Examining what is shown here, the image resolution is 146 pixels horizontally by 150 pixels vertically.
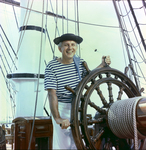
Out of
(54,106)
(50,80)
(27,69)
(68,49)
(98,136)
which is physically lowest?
(98,136)

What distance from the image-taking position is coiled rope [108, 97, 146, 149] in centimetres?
73

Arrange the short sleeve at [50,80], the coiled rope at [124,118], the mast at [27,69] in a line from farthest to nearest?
Answer: the mast at [27,69] < the short sleeve at [50,80] < the coiled rope at [124,118]

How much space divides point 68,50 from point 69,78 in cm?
12

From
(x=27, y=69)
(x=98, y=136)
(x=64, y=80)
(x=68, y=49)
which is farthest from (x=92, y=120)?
(x=27, y=69)

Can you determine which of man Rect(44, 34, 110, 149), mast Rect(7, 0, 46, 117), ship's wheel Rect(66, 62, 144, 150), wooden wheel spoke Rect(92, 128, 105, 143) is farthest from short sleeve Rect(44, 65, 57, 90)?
mast Rect(7, 0, 46, 117)

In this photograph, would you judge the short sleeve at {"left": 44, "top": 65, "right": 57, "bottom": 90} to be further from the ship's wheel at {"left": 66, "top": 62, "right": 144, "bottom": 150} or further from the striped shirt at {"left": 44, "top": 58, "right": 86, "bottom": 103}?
the ship's wheel at {"left": 66, "top": 62, "right": 144, "bottom": 150}

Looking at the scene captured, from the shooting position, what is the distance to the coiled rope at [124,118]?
28.7 inches

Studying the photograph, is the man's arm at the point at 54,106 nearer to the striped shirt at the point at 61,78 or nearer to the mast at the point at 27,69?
the striped shirt at the point at 61,78

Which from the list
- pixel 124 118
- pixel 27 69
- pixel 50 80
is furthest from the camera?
pixel 27 69

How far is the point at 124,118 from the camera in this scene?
2.47 ft

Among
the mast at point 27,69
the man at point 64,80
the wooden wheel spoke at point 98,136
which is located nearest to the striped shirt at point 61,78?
the man at point 64,80

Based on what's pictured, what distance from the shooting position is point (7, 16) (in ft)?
6.37

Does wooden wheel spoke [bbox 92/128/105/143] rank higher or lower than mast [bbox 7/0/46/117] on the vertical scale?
lower

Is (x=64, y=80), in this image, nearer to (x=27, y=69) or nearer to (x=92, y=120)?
(x=92, y=120)
